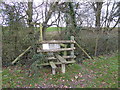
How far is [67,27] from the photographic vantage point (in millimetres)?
5223

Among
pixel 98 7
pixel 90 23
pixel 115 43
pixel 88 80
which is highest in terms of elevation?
pixel 98 7

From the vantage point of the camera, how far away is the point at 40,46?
377 cm

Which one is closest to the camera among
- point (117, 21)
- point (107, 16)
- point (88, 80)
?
point (88, 80)

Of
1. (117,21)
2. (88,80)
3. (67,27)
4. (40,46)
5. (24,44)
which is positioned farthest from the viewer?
(117,21)

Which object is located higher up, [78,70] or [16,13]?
[16,13]

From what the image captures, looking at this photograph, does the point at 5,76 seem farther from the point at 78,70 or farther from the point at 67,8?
the point at 67,8

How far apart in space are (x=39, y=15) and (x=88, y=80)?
13.7 feet

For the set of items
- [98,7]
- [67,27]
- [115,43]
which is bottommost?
[115,43]

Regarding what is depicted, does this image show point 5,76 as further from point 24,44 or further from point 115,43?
point 115,43

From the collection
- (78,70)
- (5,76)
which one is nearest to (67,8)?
(78,70)

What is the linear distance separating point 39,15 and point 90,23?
11.3 feet

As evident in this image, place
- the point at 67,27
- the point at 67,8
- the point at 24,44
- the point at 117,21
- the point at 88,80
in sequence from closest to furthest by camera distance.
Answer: the point at 88,80, the point at 24,44, the point at 67,27, the point at 67,8, the point at 117,21

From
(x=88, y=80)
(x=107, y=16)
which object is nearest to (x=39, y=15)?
(x=88, y=80)

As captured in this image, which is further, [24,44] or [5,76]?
[24,44]
